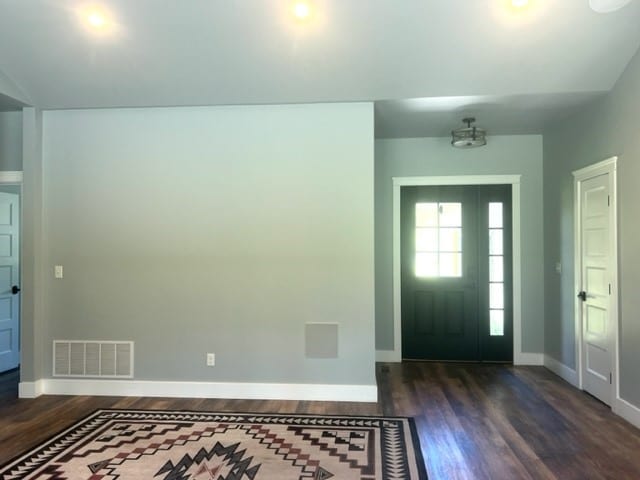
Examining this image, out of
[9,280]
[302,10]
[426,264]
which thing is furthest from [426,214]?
[9,280]

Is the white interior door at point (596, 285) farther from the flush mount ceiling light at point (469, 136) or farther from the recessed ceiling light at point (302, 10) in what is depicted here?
the recessed ceiling light at point (302, 10)

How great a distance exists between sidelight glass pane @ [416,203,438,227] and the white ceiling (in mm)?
1325

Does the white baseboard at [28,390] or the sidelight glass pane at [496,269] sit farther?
the sidelight glass pane at [496,269]

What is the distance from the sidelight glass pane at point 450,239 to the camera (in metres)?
4.79

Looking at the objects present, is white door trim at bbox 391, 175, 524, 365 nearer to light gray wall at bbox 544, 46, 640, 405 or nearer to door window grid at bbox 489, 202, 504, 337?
door window grid at bbox 489, 202, 504, 337

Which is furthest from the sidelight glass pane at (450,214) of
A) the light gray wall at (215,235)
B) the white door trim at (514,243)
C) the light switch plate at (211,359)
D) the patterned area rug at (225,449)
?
the light switch plate at (211,359)

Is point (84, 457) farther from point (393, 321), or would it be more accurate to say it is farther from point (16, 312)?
point (393, 321)

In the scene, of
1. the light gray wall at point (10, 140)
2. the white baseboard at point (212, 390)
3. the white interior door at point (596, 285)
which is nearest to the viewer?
the white interior door at point (596, 285)

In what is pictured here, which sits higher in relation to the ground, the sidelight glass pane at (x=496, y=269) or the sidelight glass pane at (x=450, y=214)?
the sidelight glass pane at (x=450, y=214)

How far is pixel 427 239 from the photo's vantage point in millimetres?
4844

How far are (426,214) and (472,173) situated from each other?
710mm

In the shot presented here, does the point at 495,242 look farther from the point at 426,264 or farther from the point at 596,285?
the point at 596,285

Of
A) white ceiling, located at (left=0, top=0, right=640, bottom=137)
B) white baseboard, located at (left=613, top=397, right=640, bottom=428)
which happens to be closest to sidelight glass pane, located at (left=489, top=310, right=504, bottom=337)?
white baseboard, located at (left=613, top=397, right=640, bottom=428)

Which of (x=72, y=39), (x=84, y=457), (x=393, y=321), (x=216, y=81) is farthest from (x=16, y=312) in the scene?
(x=393, y=321)
